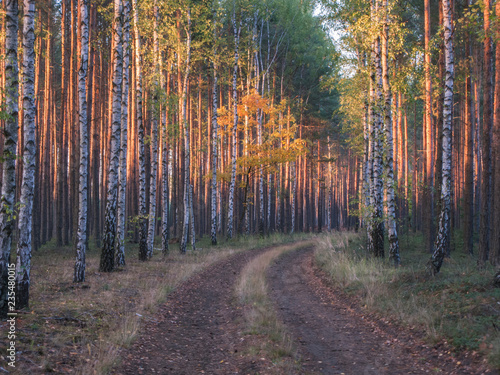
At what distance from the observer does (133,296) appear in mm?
10227

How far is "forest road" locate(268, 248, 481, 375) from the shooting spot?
6137 mm

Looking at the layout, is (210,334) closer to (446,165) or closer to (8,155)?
(8,155)

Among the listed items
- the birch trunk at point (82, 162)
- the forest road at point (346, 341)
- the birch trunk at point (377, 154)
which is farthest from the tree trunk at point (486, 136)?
the birch trunk at point (82, 162)

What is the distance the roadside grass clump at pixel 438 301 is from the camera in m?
6.53

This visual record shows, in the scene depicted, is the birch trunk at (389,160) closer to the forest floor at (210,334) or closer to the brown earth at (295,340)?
the forest floor at (210,334)

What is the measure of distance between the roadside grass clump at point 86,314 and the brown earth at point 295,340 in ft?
1.30

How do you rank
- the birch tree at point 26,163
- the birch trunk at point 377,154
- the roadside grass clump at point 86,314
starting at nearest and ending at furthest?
1. the roadside grass clump at point 86,314
2. the birch tree at point 26,163
3. the birch trunk at point 377,154

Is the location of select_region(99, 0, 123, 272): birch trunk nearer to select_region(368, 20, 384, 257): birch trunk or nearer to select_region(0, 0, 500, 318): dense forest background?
select_region(0, 0, 500, 318): dense forest background

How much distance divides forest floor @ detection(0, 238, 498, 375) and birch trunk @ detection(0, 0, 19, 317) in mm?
1142

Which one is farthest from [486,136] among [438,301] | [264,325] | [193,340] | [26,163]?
[26,163]

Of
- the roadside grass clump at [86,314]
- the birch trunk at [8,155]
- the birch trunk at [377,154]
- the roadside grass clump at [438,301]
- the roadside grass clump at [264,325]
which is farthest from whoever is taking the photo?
the birch trunk at [377,154]

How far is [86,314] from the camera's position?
7906mm

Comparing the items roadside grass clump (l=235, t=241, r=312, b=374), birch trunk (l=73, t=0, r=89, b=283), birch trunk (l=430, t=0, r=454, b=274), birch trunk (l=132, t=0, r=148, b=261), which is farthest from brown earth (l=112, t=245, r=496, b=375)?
birch trunk (l=132, t=0, r=148, b=261)

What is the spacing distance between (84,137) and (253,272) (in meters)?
8.12
